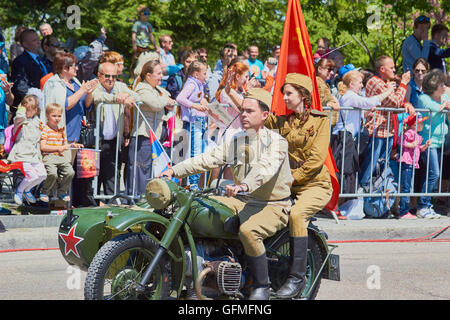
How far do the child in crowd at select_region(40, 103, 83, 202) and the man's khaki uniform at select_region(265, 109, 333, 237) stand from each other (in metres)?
4.20

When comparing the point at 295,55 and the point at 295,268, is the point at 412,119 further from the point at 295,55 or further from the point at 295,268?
the point at 295,268

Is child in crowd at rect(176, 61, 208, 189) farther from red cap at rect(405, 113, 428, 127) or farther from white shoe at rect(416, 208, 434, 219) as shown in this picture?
white shoe at rect(416, 208, 434, 219)

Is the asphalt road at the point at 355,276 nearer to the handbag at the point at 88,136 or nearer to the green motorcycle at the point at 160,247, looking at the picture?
the green motorcycle at the point at 160,247

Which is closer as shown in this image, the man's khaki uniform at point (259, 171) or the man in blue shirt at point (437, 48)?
the man's khaki uniform at point (259, 171)

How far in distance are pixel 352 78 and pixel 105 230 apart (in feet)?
22.4

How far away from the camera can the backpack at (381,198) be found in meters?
11.7

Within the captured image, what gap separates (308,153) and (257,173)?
0.91m

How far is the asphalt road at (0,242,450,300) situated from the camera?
7.03m

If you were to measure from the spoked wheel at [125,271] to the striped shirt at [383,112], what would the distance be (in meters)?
6.58

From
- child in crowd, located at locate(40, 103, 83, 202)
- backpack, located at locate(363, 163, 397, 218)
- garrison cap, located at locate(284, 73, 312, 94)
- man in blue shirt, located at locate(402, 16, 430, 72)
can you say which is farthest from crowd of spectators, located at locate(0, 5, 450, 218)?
garrison cap, located at locate(284, 73, 312, 94)

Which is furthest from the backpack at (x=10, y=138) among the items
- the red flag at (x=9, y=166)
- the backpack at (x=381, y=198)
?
the backpack at (x=381, y=198)

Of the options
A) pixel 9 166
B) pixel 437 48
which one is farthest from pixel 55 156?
pixel 437 48

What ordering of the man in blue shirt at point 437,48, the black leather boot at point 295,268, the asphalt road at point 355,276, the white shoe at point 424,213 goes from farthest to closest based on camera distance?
1. the man in blue shirt at point 437,48
2. the white shoe at point 424,213
3. the asphalt road at point 355,276
4. the black leather boot at point 295,268

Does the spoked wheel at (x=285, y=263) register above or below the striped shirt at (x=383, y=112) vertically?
below
